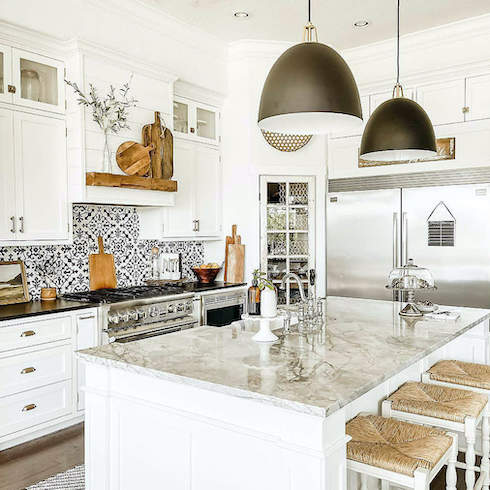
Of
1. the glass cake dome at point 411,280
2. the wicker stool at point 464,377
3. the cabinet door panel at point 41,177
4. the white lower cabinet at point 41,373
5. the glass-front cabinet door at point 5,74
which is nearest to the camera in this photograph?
the wicker stool at point 464,377

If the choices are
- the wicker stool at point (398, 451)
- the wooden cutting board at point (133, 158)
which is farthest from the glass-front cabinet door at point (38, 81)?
the wicker stool at point (398, 451)

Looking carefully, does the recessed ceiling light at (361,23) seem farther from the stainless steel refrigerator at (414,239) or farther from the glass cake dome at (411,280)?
the glass cake dome at (411,280)

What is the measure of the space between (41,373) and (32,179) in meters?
1.38

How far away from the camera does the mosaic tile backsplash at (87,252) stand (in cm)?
412

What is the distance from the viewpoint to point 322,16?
4723mm

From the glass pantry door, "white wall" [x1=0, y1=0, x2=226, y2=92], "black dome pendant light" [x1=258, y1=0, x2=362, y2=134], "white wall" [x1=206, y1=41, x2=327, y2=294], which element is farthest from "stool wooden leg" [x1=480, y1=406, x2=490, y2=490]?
"white wall" [x1=0, y1=0, x2=226, y2=92]

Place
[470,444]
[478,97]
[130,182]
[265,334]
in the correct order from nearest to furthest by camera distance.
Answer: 1. [470,444]
2. [265,334]
3. [130,182]
4. [478,97]

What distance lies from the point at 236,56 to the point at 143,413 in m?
4.23

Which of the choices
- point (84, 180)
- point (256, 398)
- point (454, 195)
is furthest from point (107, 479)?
point (454, 195)

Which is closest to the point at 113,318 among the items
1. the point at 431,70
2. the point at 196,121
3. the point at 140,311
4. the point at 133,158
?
the point at 140,311

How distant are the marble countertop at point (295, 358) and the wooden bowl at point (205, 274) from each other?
7.91 feet

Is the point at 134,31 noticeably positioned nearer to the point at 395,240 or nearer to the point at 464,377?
the point at 395,240

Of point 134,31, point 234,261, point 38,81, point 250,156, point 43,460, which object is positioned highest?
point 134,31

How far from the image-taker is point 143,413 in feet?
7.06
